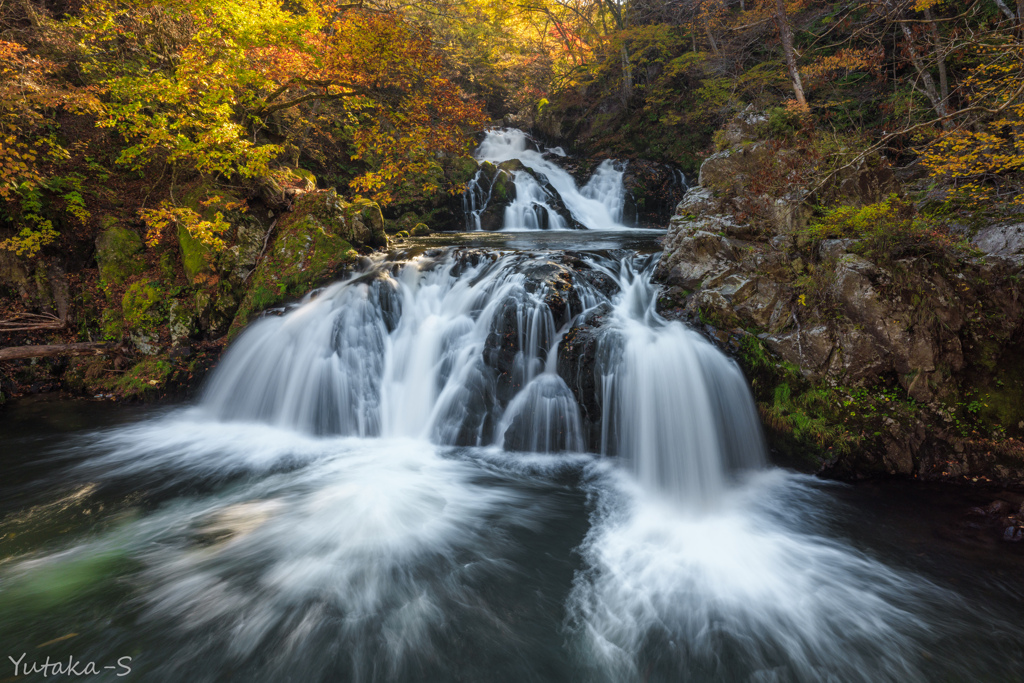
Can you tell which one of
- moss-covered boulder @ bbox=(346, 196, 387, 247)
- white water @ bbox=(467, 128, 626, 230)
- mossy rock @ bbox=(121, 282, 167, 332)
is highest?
white water @ bbox=(467, 128, 626, 230)

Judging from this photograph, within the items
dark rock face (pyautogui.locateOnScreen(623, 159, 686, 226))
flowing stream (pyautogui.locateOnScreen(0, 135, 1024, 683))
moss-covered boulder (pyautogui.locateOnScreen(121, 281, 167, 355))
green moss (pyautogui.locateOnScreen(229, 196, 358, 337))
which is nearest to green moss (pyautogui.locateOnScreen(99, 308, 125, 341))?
moss-covered boulder (pyautogui.locateOnScreen(121, 281, 167, 355))

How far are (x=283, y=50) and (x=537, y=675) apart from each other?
10065 mm

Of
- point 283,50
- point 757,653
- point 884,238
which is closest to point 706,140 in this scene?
point 884,238

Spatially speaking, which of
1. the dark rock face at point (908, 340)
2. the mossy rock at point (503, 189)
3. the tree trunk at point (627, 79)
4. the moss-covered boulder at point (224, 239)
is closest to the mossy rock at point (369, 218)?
the moss-covered boulder at point (224, 239)

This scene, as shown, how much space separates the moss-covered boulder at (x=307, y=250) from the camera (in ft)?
25.5

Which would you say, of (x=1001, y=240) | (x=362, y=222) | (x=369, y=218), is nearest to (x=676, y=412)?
(x=1001, y=240)

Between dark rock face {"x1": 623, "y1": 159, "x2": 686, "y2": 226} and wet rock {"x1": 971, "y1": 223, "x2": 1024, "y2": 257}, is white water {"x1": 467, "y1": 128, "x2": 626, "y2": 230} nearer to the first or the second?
dark rock face {"x1": 623, "y1": 159, "x2": 686, "y2": 226}

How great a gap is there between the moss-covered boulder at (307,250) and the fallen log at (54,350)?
2.19m

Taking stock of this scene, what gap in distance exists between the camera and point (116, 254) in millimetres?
7805

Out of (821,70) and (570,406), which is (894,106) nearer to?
(821,70)

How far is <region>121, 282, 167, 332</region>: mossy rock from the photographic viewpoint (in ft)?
24.6

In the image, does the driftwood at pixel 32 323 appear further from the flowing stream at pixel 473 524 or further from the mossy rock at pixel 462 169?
the mossy rock at pixel 462 169

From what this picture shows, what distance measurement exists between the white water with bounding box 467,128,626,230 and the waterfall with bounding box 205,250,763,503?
7.10 metres

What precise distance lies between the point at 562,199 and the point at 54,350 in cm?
1375
